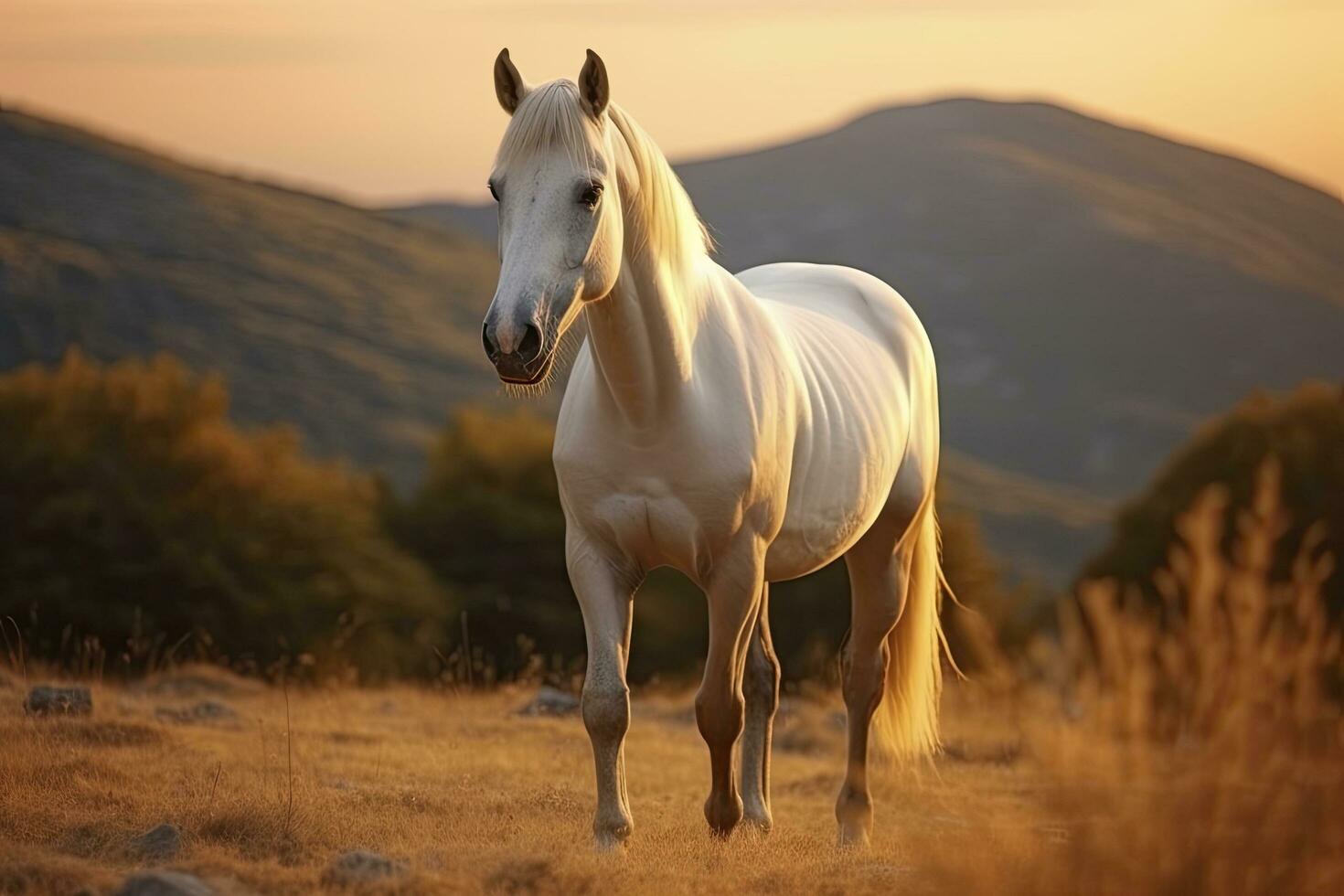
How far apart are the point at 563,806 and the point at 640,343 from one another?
8.07 feet

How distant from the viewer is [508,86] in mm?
4977

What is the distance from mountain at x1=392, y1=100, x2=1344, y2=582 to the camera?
136 metres

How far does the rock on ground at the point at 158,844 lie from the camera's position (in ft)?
16.3

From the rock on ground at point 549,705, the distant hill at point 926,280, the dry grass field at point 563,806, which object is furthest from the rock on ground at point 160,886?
the distant hill at point 926,280

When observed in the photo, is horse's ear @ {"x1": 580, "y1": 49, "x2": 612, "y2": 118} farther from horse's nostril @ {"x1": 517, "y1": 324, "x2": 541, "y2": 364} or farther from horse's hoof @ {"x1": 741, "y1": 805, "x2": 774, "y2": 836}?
horse's hoof @ {"x1": 741, "y1": 805, "x2": 774, "y2": 836}

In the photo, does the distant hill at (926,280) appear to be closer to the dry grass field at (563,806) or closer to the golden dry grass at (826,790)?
the dry grass field at (563,806)

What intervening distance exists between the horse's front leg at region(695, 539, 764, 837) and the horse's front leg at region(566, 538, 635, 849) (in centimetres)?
29

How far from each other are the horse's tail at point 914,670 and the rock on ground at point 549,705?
141 inches

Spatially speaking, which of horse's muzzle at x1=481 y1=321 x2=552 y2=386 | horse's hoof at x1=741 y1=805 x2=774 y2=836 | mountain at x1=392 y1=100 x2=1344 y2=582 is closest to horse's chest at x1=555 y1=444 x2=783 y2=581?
horse's muzzle at x1=481 y1=321 x2=552 y2=386

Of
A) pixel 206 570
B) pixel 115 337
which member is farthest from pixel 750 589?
pixel 115 337

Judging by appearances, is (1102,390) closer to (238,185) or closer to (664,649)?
(238,185)

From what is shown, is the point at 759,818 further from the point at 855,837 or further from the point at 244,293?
the point at 244,293

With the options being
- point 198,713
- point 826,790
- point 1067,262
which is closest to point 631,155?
point 826,790

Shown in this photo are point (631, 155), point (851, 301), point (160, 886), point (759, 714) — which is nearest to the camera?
point (160, 886)
